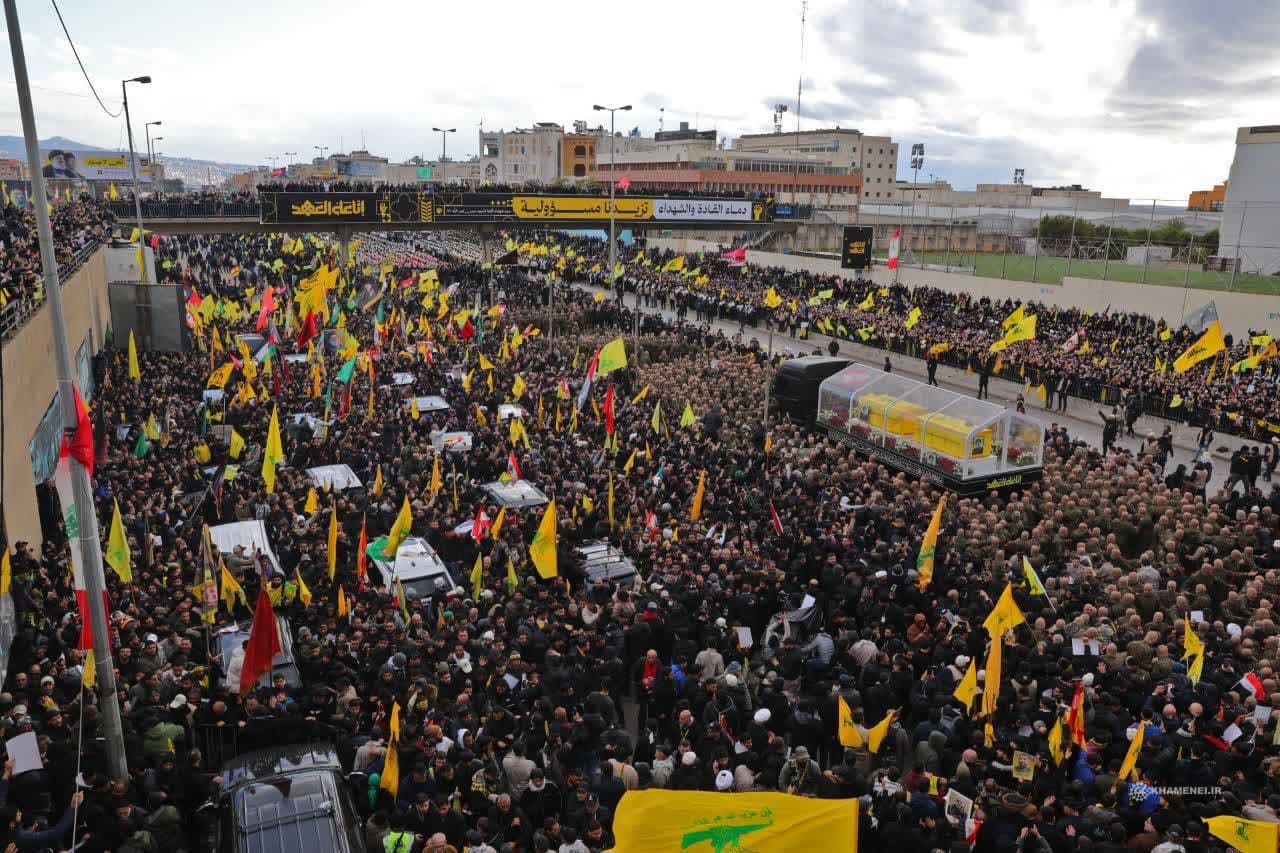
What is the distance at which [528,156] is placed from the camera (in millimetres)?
137750

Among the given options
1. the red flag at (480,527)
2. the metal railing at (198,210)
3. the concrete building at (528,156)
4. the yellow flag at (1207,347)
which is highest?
the concrete building at (528,156)

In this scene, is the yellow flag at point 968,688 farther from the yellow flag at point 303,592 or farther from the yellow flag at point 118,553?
the yellow flag at point 118,553

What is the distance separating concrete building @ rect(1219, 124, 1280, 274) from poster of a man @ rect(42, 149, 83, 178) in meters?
87.5

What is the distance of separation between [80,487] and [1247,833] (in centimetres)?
927

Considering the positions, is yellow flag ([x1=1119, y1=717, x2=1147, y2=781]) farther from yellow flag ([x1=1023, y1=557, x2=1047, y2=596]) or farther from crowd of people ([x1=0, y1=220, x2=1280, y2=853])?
yellow flag ([x1=1023, y1=557, x2=1047, y2=596])

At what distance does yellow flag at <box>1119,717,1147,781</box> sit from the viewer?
25.3 ft

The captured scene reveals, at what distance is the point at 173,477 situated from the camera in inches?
658

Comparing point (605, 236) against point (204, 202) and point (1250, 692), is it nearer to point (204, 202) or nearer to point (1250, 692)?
point (204, 202)

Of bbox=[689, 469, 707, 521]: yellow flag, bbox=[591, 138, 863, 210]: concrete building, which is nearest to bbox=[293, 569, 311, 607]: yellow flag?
bbox=[689, 469, 707, 521]: yellow flag

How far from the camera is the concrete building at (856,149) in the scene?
122250mm

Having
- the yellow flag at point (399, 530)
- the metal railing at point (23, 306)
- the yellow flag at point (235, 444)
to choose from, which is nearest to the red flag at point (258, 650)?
the yellow flag at point (399, 530)

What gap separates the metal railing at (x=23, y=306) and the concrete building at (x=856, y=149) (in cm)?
10600

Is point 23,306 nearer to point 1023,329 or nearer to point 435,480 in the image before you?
point 435,480

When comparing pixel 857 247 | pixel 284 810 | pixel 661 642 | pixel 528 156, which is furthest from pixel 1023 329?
pixel 528 156
